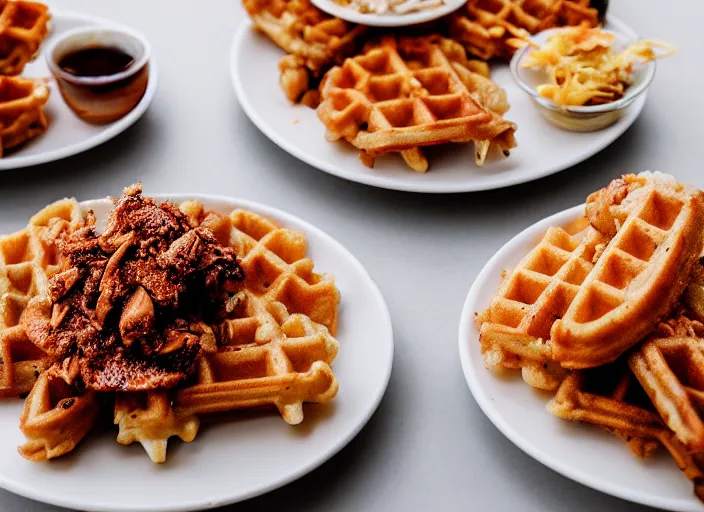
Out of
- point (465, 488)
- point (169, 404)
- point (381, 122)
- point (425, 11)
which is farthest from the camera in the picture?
point (425, 11)

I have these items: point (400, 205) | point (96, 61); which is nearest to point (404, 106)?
point (400, 205)

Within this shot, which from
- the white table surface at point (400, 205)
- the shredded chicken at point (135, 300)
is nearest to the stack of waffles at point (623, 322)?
the white table surface at point (400, 205)

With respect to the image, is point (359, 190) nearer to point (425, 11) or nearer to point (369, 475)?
point (425, 11)

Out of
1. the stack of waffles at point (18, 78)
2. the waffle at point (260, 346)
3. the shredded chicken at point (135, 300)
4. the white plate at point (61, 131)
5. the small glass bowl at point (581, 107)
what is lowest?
the white plate at point (61, 131)

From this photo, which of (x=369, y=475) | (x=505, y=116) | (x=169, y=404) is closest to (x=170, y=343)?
(x=169, y=404)

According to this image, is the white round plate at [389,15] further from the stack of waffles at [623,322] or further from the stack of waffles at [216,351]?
the stack of waffles at [623,322]

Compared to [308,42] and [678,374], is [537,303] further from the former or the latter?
[308,42]
